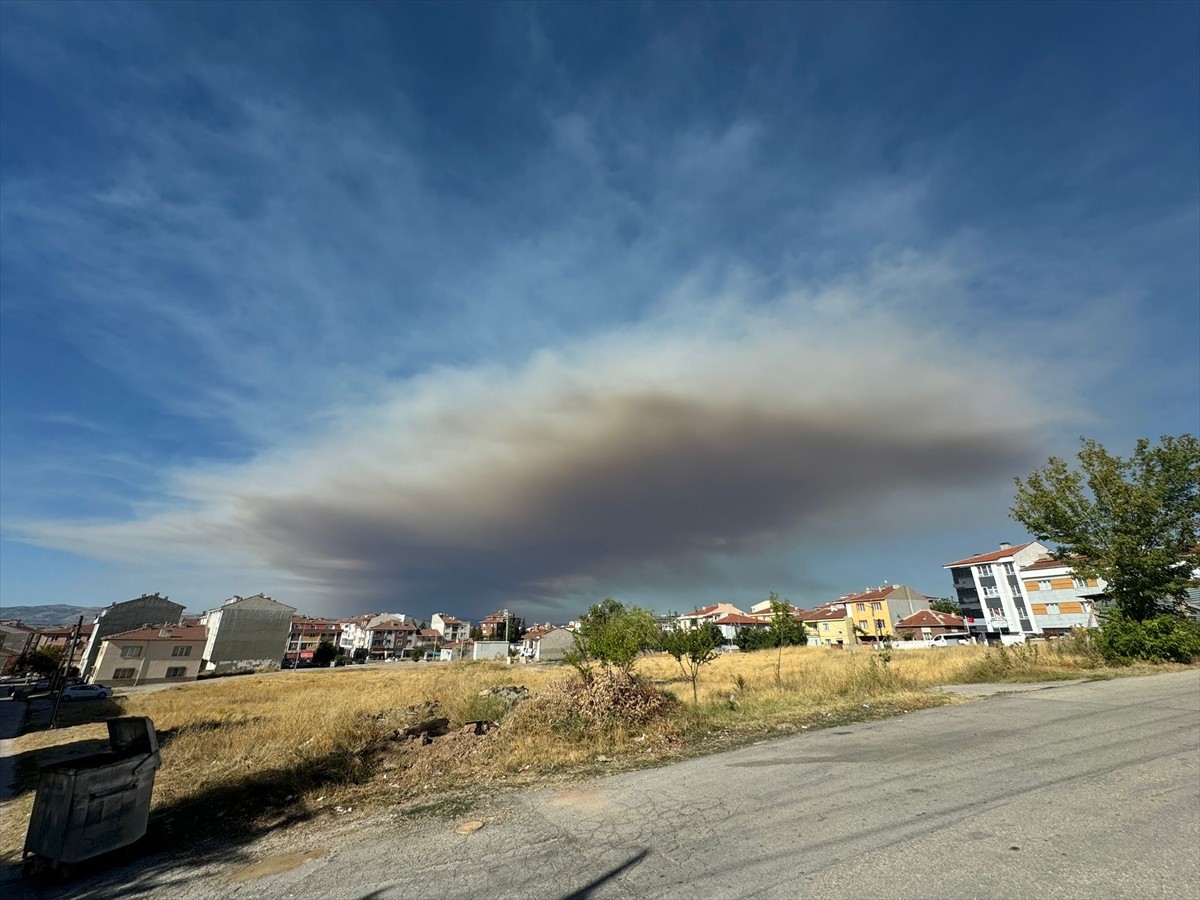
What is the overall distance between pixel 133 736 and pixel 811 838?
28.6ft

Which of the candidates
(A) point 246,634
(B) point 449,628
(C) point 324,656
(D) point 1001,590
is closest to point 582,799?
(D) point 1001,590

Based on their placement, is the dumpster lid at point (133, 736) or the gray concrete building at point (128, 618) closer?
the dumpster lid at point (133, 736)

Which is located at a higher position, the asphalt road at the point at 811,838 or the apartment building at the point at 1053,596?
the apartment building at the point at 1053,596

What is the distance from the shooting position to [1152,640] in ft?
65.2

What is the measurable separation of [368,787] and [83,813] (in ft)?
12.3

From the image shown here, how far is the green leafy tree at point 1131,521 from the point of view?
2186 cm

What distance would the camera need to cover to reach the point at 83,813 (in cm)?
600

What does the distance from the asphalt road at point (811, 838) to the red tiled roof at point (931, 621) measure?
267 ft

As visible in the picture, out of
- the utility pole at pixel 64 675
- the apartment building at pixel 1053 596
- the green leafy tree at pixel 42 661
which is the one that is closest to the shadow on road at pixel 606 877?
the utility pole at pixel 64 675

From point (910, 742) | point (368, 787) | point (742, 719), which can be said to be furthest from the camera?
point (742, 719)

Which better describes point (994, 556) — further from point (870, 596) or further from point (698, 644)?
point (698, 644)

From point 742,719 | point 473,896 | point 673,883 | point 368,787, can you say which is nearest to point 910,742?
point 742,719

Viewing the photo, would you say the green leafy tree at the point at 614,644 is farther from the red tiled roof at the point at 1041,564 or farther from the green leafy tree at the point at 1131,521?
the red tiled roof at the point at 1041,564

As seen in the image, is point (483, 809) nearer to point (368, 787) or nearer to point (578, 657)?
point (368, 787)
